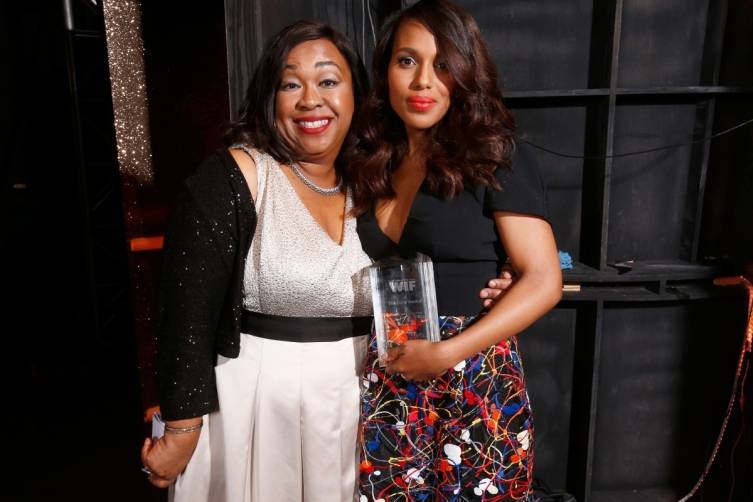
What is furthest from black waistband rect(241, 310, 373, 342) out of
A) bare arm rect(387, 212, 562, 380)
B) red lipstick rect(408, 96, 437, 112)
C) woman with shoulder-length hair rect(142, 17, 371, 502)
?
red lipstick rect(408, 96, 437, 112)

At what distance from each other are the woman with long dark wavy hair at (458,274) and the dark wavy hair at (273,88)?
0.45 feet

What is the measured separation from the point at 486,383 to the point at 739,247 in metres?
1.38

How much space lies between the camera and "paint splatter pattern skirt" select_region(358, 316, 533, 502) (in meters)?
1.29

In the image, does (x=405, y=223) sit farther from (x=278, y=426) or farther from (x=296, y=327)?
(x=278, y=426)

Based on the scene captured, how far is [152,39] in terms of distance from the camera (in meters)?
1.93

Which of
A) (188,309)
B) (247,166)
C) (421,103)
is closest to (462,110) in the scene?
(421,103)

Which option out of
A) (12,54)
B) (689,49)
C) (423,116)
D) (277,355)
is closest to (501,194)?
(423,116)

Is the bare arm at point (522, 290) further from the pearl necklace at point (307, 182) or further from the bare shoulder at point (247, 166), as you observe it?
the bare shoulder at point (247, 166)

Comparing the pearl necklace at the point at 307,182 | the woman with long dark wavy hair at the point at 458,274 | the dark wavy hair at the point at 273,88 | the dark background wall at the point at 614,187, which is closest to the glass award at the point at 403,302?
the woman with long dark wavy hair at the point at 458,274

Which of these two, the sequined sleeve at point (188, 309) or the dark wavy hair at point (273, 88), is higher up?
the dark wavy hair at point (273, 88)

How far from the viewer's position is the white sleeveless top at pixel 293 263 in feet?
4.40

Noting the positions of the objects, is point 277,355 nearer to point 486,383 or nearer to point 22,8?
point 486,383

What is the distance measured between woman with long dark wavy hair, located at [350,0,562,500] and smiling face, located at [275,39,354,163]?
0.13 m

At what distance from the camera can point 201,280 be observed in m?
1.30
